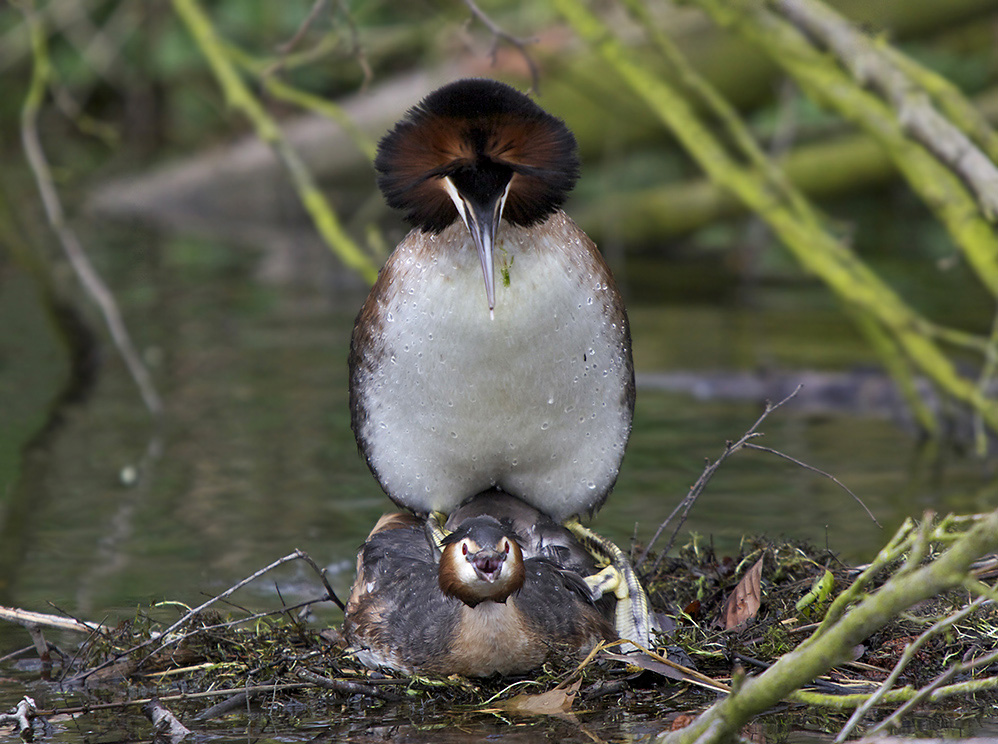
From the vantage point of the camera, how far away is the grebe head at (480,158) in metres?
4.90

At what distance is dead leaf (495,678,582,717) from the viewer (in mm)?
4988

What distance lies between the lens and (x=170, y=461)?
31.7 feet

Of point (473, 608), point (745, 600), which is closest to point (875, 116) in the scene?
point (745, 600)

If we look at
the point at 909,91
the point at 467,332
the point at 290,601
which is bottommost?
the point at 290,601

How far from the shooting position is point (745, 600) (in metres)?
5.66

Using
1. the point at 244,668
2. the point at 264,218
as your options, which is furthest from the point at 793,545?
the point at 264,218

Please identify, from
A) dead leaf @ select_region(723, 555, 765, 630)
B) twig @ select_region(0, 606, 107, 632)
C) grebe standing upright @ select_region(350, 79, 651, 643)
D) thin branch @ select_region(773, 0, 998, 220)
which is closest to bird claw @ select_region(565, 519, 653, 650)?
grebe standing upright @ select_region(350, 79, 651, 643)

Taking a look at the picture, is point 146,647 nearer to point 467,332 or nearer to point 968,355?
point 467,332

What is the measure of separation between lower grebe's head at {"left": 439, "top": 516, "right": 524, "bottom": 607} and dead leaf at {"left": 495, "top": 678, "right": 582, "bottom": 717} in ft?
1.20

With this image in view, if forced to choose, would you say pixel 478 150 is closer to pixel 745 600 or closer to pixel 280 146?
pixel 745 600

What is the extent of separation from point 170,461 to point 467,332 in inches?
194

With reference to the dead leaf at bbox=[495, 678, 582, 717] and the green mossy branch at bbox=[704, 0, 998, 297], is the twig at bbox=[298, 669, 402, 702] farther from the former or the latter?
the green mossy branch at bbox=[704, 0, 998, 297]

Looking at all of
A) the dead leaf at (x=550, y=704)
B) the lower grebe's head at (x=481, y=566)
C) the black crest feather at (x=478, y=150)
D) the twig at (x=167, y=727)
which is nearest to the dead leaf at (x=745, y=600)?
the dead leaf at (x=550, y=704)

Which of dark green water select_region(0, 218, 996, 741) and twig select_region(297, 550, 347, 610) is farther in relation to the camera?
dark green water select_region(0, 218, 996, 741)
